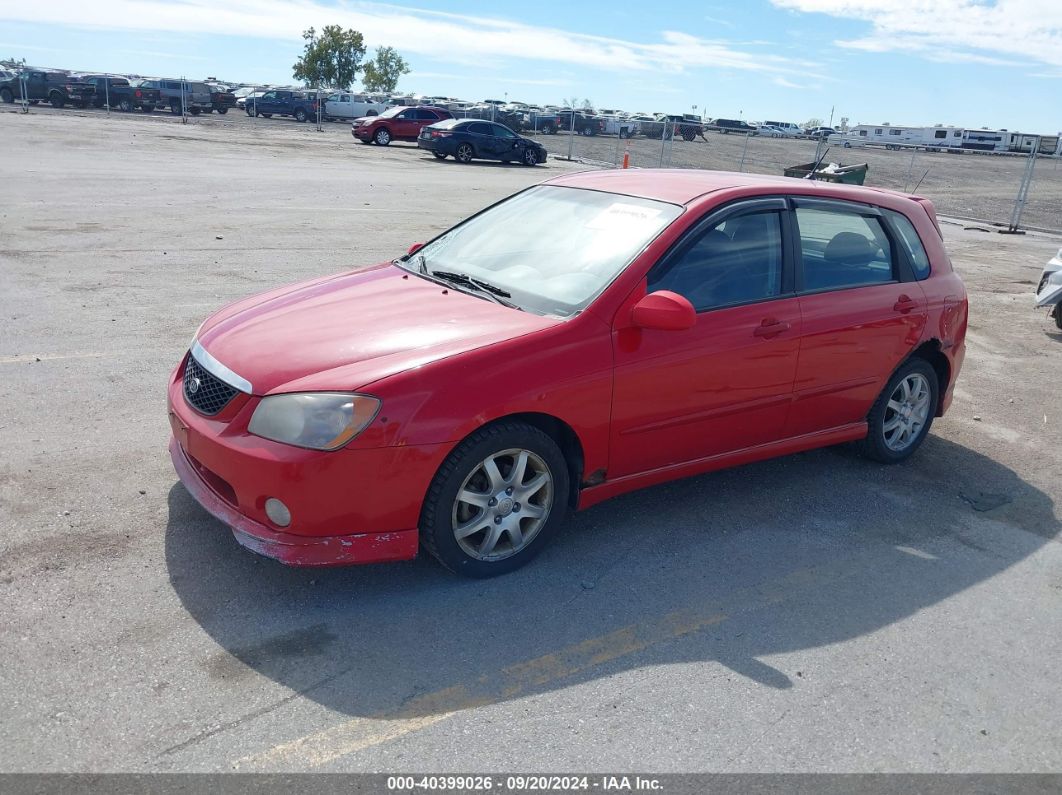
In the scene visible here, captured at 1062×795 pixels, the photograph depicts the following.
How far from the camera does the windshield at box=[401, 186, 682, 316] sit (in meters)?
4.38

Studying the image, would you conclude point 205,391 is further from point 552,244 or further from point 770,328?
point 770,328

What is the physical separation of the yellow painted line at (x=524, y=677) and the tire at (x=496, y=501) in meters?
0.61

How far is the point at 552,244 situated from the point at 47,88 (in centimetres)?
4535

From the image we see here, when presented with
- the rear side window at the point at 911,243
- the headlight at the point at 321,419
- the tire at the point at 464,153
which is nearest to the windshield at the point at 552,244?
the headlight at the point at 321,419

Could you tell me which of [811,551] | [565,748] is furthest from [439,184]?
[565,748]

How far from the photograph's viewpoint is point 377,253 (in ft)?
38.6

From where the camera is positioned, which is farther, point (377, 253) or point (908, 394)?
point (377, 253)

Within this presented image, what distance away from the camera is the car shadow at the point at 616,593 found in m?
3.41

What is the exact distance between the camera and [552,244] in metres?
4.79

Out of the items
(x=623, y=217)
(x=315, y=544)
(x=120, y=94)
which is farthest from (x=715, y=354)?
(x=120, y=94)

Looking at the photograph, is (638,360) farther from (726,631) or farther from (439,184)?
(439,184)

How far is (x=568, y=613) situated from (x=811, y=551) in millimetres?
1444

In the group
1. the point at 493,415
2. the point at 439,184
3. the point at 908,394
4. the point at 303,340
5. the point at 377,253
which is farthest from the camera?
the point at 439,184

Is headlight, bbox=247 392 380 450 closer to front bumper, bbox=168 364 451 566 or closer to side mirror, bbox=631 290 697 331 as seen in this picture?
front bumper, bbox=168 364 451 566
